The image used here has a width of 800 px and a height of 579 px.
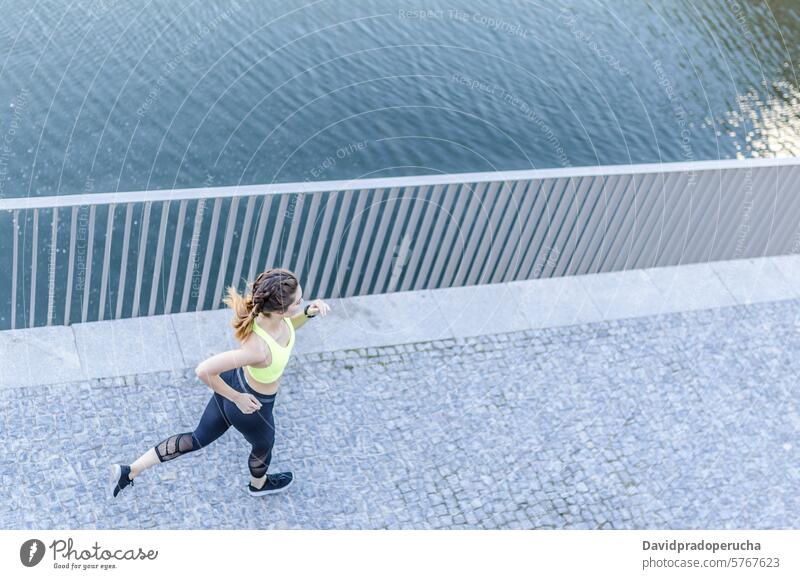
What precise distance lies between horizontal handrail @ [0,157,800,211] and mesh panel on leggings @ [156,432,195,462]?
1796 millimetres

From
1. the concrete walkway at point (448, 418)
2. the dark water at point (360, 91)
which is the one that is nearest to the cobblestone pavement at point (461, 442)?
the concrete walkway at point (448, 418)

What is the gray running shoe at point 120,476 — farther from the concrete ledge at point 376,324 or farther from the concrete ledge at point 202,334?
the concrete ledge at point 376,324

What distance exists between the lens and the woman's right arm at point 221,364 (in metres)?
5.62

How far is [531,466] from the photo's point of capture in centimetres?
733

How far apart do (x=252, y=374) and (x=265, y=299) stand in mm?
505

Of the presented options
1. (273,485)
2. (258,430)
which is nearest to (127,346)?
(273,485)

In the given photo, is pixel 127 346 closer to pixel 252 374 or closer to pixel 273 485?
pixel 273 485

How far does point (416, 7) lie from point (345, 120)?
11.9ft

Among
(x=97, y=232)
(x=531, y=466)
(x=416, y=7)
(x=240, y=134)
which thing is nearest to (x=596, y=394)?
(x=531, y=466)

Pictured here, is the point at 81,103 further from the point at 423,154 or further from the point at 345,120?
the point at 423,154

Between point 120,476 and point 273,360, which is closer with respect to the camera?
point 273,360

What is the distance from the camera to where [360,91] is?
16375mm

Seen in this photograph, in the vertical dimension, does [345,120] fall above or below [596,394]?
below

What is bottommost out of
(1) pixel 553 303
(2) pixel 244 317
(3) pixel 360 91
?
(3) pixel 360 91
